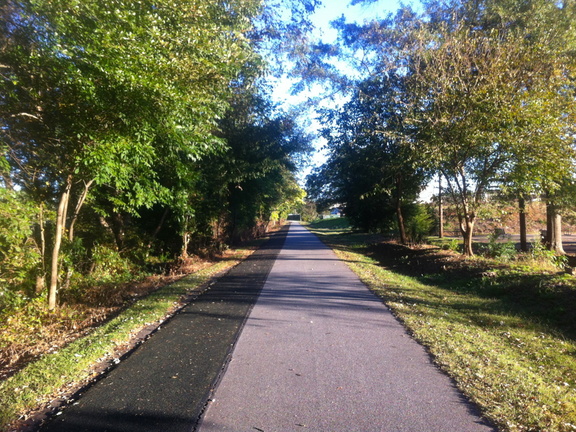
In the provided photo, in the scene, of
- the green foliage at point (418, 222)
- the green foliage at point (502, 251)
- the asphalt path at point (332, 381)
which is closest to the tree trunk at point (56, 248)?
the asphalt path at point (332, 381)

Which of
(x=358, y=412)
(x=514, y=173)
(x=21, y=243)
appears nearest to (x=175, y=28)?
(x=21, y=243)

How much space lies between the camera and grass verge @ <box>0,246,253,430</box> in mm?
3992

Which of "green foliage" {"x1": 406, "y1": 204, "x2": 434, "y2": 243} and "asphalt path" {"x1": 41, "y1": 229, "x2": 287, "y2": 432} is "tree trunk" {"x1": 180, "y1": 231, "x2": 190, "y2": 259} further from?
"green foliage" {"x1": 406, "y1": 204, "x2": 434, "y2": 243}

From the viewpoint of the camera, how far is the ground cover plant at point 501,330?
3975mm

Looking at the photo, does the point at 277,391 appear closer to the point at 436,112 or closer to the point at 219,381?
the point at 219,381

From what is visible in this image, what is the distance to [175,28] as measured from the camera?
793 centimetres

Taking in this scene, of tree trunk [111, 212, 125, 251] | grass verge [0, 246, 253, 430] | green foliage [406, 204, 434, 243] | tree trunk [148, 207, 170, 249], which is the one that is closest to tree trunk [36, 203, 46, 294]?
grass verge [0, 246, 253, 430]

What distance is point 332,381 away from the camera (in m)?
4.47

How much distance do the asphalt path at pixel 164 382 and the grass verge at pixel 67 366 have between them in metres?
0.38

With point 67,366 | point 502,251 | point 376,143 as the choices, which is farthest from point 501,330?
point 376,143

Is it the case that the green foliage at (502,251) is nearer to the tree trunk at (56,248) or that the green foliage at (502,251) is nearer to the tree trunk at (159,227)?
the tree trunk at (159,227)

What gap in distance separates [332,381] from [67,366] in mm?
3198

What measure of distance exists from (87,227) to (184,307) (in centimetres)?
626

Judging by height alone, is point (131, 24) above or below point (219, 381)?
above
